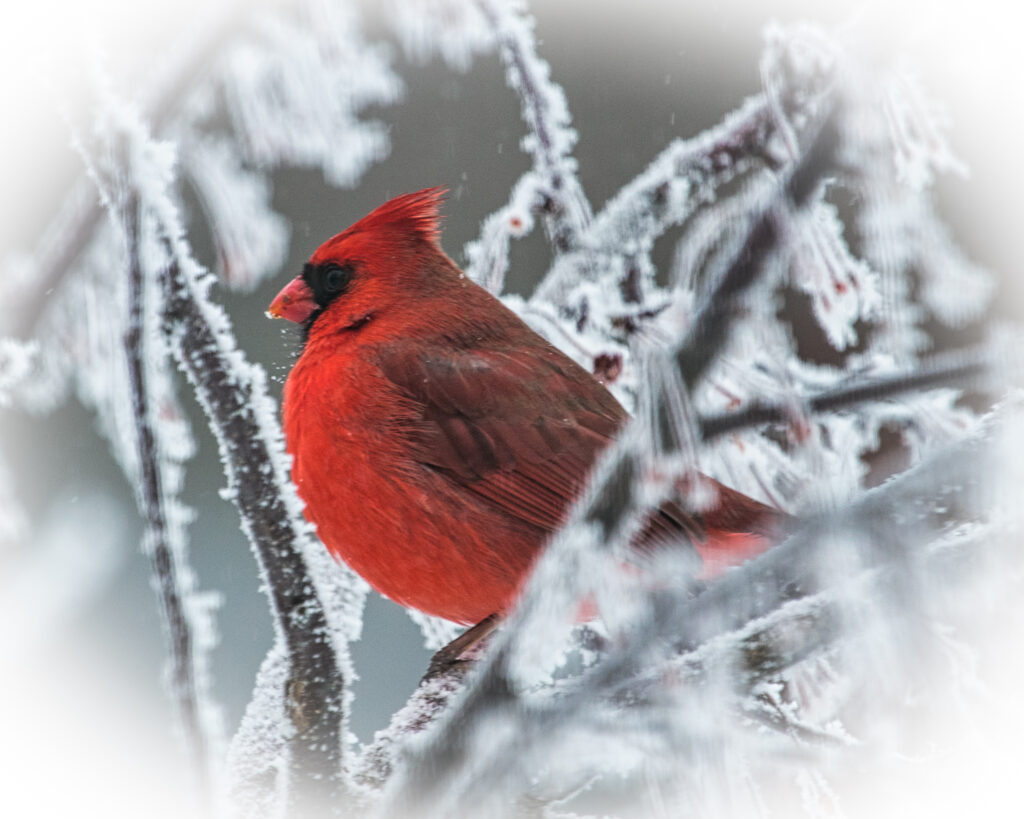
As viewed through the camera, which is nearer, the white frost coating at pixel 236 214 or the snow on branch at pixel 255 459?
the snow on branch at pixel 255 459

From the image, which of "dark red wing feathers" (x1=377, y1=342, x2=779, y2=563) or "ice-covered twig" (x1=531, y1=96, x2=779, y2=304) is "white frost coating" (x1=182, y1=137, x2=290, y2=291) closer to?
"dark red wing feathers" (x1=377, y1=342, x2=779, y2=563)

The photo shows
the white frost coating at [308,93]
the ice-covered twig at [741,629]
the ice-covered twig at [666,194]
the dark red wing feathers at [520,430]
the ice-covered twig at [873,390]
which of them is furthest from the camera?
the white frost coating at [308,93]

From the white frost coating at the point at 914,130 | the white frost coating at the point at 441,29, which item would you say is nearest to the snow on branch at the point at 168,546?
the white frost coating at the point at 441,29

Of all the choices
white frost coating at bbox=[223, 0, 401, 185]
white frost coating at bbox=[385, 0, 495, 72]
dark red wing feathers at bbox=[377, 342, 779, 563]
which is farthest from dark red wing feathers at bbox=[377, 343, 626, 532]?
white frost coating at bbox=[385, 0, 495, 72]

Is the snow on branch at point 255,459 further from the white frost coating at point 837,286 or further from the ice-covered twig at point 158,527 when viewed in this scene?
the white frost coating at point 837,286

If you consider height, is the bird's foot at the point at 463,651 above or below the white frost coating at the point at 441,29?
below

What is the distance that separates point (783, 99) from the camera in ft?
3.81

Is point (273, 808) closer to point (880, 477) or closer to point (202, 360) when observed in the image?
point (202, 360)

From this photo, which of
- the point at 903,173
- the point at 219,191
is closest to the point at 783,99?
the point at 903,173

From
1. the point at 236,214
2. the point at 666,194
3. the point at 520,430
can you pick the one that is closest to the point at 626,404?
the point at 520,430

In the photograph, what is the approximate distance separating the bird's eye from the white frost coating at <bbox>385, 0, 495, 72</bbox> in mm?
381

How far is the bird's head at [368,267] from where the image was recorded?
1196 millimetres

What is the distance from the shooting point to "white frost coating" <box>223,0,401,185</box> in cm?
129

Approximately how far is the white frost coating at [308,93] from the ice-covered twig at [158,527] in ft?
0.76
